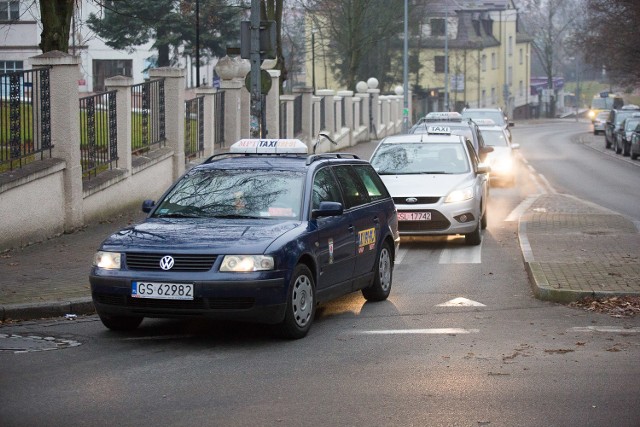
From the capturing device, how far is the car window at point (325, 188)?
1004cm

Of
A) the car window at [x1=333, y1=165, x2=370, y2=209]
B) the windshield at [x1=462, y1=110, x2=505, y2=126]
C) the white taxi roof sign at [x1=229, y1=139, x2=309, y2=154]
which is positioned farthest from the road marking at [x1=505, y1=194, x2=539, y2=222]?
the windshield at [x1=462, y1=110, x2=505, y2=126]

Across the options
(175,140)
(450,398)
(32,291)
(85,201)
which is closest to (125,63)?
(175,140)

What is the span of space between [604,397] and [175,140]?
49.9 feet

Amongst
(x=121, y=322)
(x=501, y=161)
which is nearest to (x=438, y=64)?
(x=501, y=161)

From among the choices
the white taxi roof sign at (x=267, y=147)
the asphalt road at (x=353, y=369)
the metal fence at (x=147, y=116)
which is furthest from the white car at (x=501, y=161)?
the white taxi roof sign at (x=267, y=147)

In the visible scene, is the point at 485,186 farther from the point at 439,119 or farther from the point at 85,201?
the point at 439,119

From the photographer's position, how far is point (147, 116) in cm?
2016

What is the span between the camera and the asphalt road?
6.52 m

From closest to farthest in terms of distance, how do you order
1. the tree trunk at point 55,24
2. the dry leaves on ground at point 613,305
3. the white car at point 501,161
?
the dry leaves on ground at point 613,305
the tree trunk at point 55,24
the white car at point 501,161

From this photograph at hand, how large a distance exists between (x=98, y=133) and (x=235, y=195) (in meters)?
8.46

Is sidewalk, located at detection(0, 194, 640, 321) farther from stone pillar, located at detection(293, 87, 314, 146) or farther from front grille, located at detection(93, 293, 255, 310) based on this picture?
stone pillar, located at detection(293, 87, 314, 146)

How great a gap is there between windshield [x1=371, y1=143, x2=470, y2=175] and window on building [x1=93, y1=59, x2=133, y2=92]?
52217mm

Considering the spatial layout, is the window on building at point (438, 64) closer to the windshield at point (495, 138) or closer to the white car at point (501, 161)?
the windshield at point (495, 138)

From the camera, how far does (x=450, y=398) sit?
690cm
